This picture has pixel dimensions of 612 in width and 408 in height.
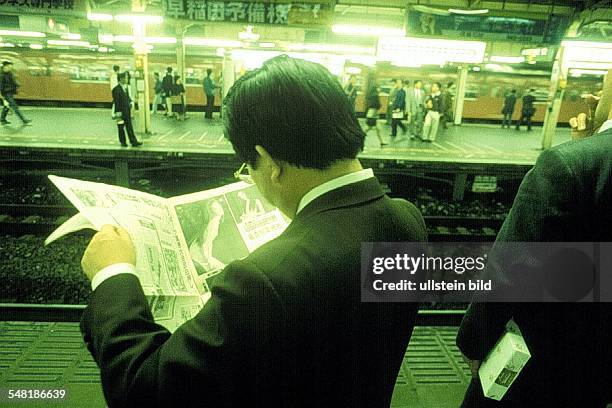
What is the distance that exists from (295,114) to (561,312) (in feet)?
3.50

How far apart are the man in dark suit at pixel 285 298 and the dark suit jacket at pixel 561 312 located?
44cm

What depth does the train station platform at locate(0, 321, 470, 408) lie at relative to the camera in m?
2.36

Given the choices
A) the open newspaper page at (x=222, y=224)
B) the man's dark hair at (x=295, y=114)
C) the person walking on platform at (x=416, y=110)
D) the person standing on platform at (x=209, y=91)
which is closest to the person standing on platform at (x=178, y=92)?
the person standing on platform at (x=209, y=91)

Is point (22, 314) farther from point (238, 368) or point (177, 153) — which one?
point (177, 153)

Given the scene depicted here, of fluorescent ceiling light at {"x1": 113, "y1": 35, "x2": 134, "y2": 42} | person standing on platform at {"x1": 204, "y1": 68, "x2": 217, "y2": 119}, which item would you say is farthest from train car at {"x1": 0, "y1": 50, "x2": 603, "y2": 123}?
person standing on platform at {"x1": 204, "y1": 68, "x2": 217, "y2": 119}

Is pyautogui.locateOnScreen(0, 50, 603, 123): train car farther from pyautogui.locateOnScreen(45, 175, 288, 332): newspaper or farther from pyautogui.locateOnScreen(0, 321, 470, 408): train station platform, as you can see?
pyautogui.locateOnScreen(45, 175, 288, 332): newspaper

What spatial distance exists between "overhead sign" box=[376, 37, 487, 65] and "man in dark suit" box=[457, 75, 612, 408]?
1061 cm

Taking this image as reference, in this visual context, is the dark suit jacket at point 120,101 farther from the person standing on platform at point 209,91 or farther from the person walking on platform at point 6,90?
the person standing on platform at point 209,91

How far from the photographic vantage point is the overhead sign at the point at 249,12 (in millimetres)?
9273

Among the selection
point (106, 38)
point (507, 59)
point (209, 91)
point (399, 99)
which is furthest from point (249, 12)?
point (507, 59)

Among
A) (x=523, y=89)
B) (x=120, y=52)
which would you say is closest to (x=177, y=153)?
(x=120, y=52)

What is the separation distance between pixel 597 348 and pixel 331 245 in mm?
1052

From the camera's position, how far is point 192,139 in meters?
11.0

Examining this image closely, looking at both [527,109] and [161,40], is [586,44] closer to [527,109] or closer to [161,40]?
[527,109]
